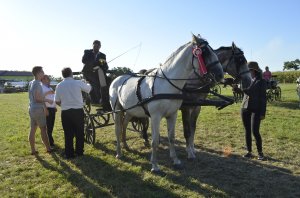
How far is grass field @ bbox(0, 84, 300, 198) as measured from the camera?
17.8 ft

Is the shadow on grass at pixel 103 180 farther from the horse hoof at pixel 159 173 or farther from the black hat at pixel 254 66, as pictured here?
the black hat at pixel 254 66

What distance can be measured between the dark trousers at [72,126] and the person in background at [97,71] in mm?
1391

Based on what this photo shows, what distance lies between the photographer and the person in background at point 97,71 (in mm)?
8461

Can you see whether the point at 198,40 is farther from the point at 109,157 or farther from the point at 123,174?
the point at 109,157

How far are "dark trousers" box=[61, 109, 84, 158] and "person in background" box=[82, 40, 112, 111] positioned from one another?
4.56ft

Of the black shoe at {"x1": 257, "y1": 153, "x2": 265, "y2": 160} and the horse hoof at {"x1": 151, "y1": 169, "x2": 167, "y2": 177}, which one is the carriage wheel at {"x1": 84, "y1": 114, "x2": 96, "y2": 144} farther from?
the black shoe at {"x1": 257, "y1": 153, "x2": 265, "y2": 160}

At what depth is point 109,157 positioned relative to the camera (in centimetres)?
771

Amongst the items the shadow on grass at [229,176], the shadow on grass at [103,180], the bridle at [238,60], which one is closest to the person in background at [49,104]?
the shadow on grass at [103,180]

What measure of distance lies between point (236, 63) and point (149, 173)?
3.27 metres

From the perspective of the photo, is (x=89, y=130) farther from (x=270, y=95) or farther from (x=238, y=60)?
(x=270, y=95)

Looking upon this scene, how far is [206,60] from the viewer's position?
5742 millimetres

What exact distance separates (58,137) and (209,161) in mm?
5603

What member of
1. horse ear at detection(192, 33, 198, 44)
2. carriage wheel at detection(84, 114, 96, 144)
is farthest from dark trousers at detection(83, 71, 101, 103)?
horse ear at detection(192, 33, 198, 44)

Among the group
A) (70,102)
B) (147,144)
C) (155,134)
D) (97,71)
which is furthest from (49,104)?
(155,134)
